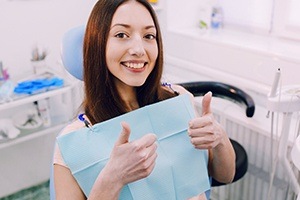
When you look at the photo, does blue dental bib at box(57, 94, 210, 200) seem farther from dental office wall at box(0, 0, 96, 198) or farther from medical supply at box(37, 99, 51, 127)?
medical supply at box(37, 99, 51, 127)

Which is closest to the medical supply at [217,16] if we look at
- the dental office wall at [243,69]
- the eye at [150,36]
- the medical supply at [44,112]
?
the dental office wall at [243,69]

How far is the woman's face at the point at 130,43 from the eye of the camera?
3.29 ft

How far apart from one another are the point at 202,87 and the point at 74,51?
28.7 inches

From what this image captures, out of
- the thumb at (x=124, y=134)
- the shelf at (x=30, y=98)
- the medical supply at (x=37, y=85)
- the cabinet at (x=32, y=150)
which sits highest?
the thumb at (x=124, y=134)

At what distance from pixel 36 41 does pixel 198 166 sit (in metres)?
1.27

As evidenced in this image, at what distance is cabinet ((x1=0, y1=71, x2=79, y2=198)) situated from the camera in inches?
78.3

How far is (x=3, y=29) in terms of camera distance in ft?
6.10

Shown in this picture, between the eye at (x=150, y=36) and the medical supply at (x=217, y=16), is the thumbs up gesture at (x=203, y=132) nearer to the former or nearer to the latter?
the eye at (x=150, y=36)

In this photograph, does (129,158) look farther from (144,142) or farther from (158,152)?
(158,152)

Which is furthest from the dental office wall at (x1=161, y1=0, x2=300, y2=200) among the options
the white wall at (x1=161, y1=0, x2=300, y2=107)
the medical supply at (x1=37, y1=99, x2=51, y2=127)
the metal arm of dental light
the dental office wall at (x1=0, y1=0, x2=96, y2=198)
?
the medical supply at (x1=37, y1=99, x2=51, y2=127)

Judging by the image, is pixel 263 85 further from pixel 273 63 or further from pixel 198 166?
pixel 198 166

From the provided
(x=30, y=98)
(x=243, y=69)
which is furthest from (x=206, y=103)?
(x=30, y=98)

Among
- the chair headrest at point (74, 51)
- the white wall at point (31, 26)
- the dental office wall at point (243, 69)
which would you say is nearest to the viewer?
the chair headrest at point (74, 51)

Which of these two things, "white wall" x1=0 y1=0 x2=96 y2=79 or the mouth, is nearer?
the mouth
